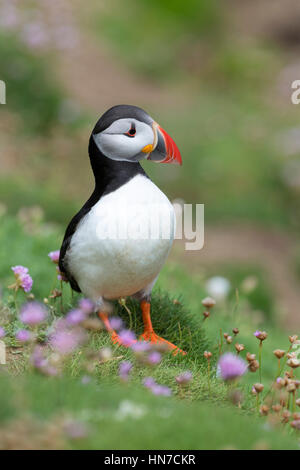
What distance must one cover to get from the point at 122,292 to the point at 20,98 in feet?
26.7

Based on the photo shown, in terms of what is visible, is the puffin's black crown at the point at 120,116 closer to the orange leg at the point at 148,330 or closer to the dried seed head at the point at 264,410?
the orange leg at the point at 148,330

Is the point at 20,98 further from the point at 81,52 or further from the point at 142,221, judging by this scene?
the point at 142,221

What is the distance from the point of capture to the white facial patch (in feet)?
11.8

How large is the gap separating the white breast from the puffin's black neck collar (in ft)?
0.12

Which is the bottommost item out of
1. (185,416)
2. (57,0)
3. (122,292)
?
(185,416)

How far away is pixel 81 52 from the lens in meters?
15.9

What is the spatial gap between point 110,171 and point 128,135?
203 mm

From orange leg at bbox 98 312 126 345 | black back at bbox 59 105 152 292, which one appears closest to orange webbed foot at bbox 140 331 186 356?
orange leg at bbox 98 312 126 345

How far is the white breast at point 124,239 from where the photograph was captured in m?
3.48

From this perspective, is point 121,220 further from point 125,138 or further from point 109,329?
point 109,329

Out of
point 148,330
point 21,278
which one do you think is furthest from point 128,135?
point 148,330

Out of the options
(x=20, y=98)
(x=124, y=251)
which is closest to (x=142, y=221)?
(x=124, y=251)

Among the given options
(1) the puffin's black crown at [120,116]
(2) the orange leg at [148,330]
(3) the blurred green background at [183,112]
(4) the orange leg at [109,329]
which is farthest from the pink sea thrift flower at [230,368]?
(3) the blurred green background at [183,112]

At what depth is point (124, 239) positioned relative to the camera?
3.48m
